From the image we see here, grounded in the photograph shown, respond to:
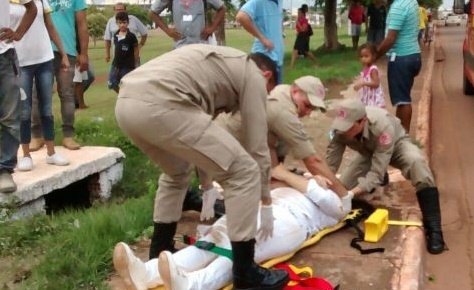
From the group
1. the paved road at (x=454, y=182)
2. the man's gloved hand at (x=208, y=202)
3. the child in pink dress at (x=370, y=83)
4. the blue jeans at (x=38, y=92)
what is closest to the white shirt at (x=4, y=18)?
the blue jeans at (x=38, y=92)

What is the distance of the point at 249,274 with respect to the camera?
3428 mm

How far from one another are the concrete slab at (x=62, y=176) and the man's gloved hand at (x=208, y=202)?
4.30 feet

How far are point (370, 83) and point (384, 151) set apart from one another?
6.15 feet

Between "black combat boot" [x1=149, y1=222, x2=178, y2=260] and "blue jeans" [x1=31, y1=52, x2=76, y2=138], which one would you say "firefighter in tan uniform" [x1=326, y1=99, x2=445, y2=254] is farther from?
"blue jeans" [x1=31, y1=52, x2=76, y2=138]

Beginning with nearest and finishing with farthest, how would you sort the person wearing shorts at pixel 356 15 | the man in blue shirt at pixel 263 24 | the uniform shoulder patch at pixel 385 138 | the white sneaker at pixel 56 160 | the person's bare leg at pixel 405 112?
1. the uniform shoulder patch at pixel 385 138
2. the white sneaker at pixel 56 160
3. the man in blue shirt at pixel 263 24
4. the person's bare leg at pixel 405 112
5. the person wearing shorts at pixel 356 15

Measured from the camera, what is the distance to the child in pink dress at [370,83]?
6609 mm

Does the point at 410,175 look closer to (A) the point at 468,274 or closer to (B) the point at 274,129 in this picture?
(A) the point at 468,274

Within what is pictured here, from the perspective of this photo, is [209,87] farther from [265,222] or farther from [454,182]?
[454,182]

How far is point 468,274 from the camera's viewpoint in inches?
178

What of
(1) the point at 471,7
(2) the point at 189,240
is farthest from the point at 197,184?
(1) the point at 471,7

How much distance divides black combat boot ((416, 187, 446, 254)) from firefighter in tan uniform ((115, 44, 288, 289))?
165 centimetres

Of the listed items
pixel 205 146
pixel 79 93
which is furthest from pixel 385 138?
pixel 79 93

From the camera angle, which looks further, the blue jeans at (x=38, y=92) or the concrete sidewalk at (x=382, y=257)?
the blue jeans at (x=38, y=92)

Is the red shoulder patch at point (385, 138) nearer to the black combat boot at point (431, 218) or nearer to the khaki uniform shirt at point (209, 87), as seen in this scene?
the black combat boot at point (431, 218)
